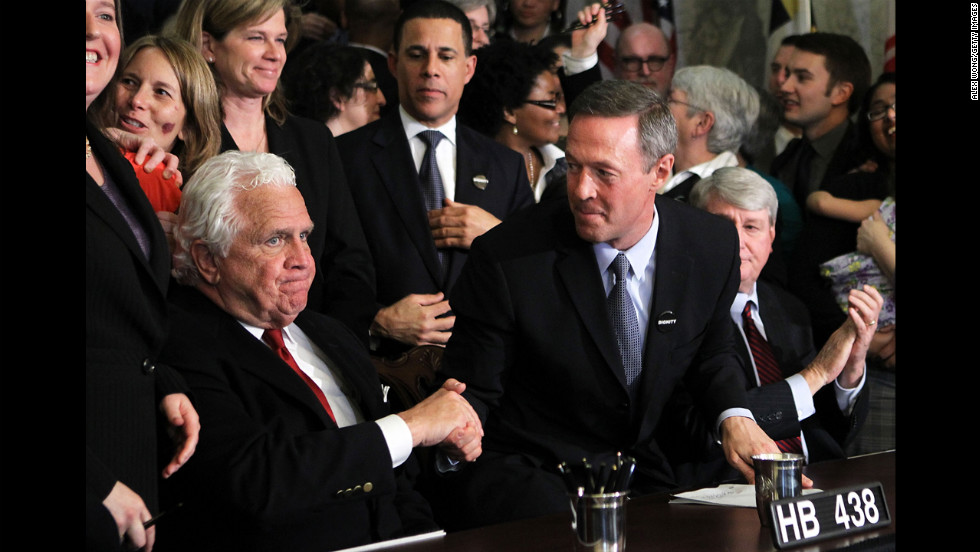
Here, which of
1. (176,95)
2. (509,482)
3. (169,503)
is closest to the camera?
(169,503)

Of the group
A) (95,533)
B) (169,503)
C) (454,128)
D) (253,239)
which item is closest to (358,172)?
(454,128)

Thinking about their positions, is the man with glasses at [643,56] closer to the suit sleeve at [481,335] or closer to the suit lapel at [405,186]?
the suit lapel at [405,186]

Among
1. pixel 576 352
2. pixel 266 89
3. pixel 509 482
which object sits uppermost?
pixel 266 89

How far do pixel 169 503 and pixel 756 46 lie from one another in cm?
405

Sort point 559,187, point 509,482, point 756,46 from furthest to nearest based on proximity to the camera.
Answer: point 756,46 → point 559,187 → point 509,482

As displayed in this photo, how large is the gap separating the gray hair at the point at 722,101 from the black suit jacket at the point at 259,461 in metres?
2.55

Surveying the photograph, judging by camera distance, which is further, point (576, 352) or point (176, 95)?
point (176, 95)

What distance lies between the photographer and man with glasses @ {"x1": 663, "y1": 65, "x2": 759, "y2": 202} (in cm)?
440

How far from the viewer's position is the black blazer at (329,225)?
125 inches

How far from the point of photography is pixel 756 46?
5402mm

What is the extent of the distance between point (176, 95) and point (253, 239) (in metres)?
0.82

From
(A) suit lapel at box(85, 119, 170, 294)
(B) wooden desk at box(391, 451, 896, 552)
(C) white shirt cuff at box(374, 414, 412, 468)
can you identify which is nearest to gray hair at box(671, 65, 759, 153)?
(B) wooden desk at box(391, 451, 896, 552)
